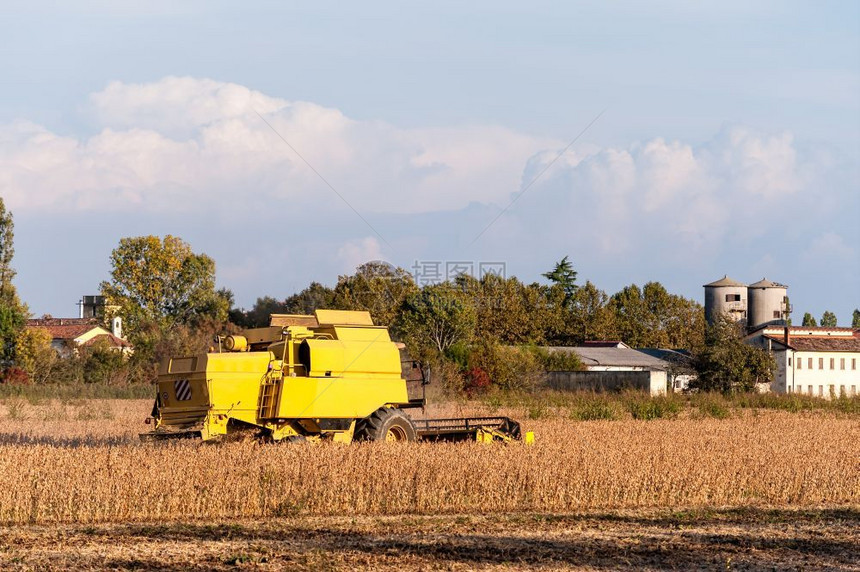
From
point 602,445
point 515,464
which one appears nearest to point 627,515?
point 515,464

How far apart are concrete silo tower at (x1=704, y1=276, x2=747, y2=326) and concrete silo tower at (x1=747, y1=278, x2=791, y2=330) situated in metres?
0.90

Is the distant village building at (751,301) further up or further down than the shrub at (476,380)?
further up

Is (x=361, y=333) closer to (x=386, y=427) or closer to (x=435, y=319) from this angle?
(x=386, y=427)

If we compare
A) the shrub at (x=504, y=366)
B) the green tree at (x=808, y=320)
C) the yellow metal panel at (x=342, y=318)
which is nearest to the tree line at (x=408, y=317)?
the shrub at (x=504, y=366)

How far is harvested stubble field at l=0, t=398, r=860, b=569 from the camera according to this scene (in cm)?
1274

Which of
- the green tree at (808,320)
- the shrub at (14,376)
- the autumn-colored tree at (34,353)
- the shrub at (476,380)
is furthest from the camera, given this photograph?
the green tree at (808,320)

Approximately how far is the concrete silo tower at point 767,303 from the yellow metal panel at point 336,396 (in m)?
82.3

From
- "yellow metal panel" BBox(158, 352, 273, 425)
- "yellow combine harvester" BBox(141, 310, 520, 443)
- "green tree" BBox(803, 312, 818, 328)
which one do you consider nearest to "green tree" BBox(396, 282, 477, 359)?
"yellow combine harvester" BBox(141, 310, 520, 443)

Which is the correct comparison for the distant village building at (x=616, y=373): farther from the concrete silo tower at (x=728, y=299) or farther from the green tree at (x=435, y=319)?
the concrete silo tower at (x=728, y=299)

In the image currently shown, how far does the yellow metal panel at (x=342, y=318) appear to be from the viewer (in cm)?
2098

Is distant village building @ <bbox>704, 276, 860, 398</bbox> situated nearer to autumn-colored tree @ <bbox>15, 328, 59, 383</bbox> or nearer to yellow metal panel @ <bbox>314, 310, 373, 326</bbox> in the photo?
autumn-colored tree @ <bbox>15, 328, 59, 383</bbox>

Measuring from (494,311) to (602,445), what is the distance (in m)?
69.9

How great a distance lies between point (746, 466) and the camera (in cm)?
1922

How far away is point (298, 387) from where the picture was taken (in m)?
19.6
